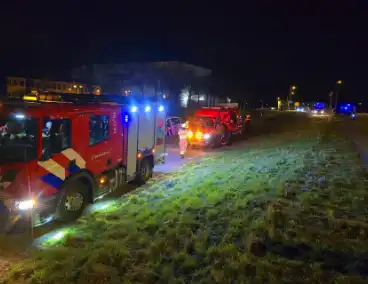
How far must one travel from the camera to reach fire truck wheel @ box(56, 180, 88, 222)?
696 centimetres

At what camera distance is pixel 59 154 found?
22.2ft

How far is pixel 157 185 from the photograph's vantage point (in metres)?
10.3

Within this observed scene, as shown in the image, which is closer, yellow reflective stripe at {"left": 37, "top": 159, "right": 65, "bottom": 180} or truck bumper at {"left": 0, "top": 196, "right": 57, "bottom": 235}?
truck bumper at {"left": 0, "top": 196, "right": 57, "bottom": 235}

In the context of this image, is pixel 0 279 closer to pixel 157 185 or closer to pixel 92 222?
pixel 92 222

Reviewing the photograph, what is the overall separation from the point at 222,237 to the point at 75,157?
3.12m

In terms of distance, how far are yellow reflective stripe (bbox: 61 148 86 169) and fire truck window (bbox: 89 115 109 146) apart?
45 cm

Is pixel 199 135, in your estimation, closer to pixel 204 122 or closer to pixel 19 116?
pixel 204 122

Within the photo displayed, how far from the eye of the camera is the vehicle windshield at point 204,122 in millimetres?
18784

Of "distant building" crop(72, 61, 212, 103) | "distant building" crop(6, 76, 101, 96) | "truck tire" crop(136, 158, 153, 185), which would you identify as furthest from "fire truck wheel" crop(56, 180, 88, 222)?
"distant building" crop(6, 76, 101, 96)

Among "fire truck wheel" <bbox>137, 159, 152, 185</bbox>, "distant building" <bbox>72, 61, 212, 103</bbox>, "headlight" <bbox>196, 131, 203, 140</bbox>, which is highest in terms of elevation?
"distant building" <bbox>72, 61, 212, 103</bbox>

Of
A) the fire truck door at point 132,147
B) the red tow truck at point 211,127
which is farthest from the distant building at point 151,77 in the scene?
the fire truck door at point 132,147

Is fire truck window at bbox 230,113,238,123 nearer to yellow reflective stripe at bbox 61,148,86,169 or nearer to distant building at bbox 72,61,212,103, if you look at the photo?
yellow reflective stripe at bbox 61,148,86,169

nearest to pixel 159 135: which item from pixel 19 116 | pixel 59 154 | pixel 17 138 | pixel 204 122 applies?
pixel 59 154

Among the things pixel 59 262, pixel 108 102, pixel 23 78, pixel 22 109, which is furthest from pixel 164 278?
pixel 23 78
